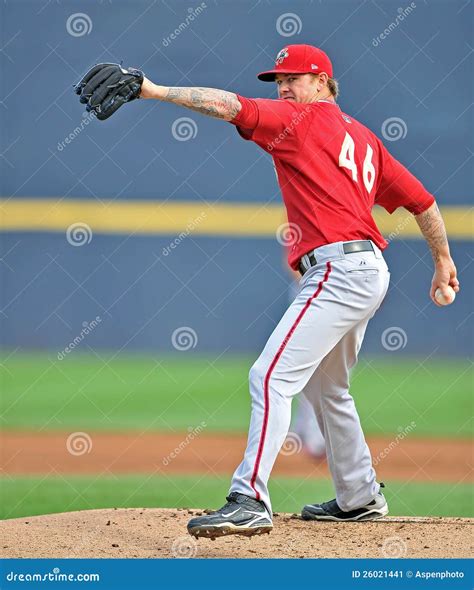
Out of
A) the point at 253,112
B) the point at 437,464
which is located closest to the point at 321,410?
the point at 253,112

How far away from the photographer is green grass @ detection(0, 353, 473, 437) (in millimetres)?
8688

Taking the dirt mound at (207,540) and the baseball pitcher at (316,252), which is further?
the dirt mound at (207,540)

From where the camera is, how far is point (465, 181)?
12.9 metres

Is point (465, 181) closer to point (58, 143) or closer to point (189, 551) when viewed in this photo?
point (58, 143)
